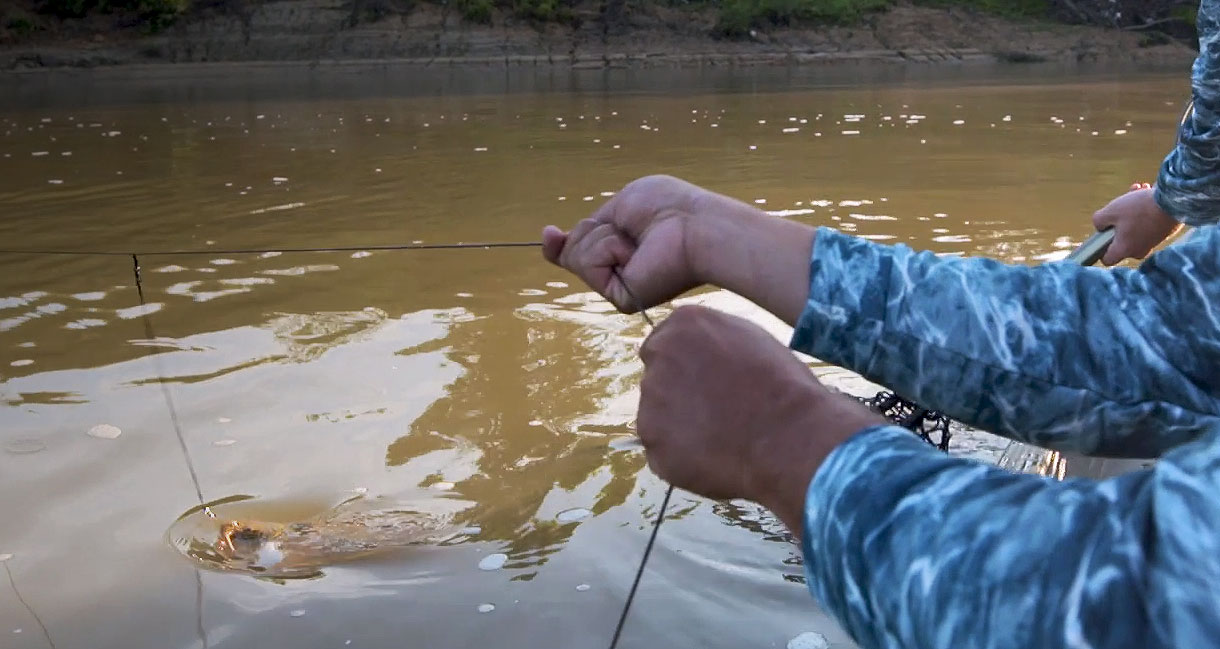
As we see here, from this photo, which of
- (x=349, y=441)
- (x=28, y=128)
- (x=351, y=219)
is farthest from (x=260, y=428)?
(x=28, y=128)

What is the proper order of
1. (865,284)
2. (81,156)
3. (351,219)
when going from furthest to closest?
(81,156) < (351,219) < (865,284)

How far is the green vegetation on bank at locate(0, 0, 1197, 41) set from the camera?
21.4m

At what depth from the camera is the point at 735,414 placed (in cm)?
94

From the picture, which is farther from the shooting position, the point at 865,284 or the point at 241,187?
the point at 241,187

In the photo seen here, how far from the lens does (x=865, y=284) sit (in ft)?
4.09

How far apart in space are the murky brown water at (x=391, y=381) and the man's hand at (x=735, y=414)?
138 centimetres

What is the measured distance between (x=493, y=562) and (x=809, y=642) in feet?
2.44

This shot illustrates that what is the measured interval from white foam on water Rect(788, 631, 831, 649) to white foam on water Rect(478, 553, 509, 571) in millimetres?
688

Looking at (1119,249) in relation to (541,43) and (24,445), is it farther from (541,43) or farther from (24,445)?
(541,43)

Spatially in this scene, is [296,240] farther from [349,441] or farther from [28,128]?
[28,128]

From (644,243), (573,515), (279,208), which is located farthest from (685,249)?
(279,208)

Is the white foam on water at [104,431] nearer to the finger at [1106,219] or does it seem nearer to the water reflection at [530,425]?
the water reflection at [530,425]

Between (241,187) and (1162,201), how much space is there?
6282mm

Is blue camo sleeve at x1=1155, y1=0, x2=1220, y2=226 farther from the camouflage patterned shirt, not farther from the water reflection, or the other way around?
the water reflection
